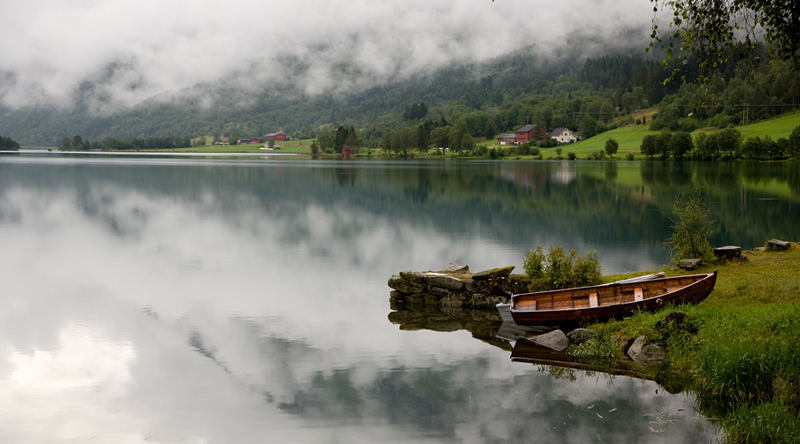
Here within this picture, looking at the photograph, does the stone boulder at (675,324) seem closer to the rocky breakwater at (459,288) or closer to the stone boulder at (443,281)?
the rocky breakwater at (459,288)

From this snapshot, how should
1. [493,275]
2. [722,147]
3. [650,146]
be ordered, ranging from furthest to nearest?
[650,146], [722,147], [493,275]

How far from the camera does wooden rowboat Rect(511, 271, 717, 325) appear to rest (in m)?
20.6

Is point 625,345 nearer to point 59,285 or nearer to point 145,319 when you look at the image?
point 145,319

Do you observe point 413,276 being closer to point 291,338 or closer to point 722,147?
point 291,338

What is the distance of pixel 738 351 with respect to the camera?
1583cm

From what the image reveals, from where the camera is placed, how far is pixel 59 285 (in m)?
30.7

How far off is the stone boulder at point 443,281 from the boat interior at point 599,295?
3.76 metres

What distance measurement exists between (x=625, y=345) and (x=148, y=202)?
64.4 meters

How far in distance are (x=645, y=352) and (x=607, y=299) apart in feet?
12.0

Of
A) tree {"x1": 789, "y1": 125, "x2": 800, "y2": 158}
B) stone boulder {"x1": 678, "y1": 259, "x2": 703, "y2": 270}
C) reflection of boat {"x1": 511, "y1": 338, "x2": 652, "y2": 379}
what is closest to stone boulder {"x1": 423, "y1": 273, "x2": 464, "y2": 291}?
reflection of boat {"x1": 511, "y1": 338, "x2": 652, "y2": 379}

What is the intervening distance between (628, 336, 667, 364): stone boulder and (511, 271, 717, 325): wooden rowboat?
2077mm

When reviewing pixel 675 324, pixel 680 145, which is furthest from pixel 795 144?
pixel 675 324

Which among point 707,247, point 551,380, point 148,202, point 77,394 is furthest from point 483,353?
point 148,202

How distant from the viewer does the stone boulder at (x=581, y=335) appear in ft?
65.9
